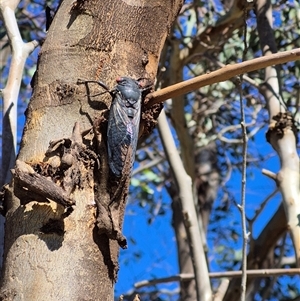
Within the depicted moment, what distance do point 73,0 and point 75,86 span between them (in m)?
0.23

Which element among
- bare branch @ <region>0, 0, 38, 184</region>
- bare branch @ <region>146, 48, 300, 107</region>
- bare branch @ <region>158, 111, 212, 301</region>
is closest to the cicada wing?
bare branch @ <region>146, 48, 300, 107</region>

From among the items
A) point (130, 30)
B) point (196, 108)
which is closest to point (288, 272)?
point (130, 30)

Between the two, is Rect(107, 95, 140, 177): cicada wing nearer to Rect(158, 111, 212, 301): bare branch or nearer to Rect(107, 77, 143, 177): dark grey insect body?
Rect(107, 77, 143, 177): dark grey insect body

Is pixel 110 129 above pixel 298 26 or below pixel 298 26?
below

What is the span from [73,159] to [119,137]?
0.10m

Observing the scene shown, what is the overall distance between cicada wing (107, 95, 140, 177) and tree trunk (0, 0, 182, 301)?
0.06 feet

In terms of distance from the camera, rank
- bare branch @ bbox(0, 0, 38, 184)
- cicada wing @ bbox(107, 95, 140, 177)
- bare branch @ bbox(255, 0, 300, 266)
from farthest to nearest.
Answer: bare branch @ bbox(255, 0, 300, 266)
bare branch @ bbox(0, 0, 38, 184)
cicada wing @ bbox(107, 95, 140, 177)

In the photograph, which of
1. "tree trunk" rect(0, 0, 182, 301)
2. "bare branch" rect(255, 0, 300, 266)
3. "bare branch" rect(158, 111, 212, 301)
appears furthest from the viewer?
"bare branch" rect(158, 111, 212, 301)

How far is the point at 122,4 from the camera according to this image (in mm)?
1454

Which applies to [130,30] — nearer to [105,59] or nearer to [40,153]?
[105,59]

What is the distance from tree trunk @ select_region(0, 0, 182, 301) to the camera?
1184mm

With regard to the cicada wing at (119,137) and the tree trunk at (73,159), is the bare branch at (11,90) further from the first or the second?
the cicada wing at (119,137)

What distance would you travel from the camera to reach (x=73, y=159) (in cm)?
127

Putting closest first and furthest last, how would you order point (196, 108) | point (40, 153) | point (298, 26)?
point (40, 153) < point (298, 26) < point (196, 108)
